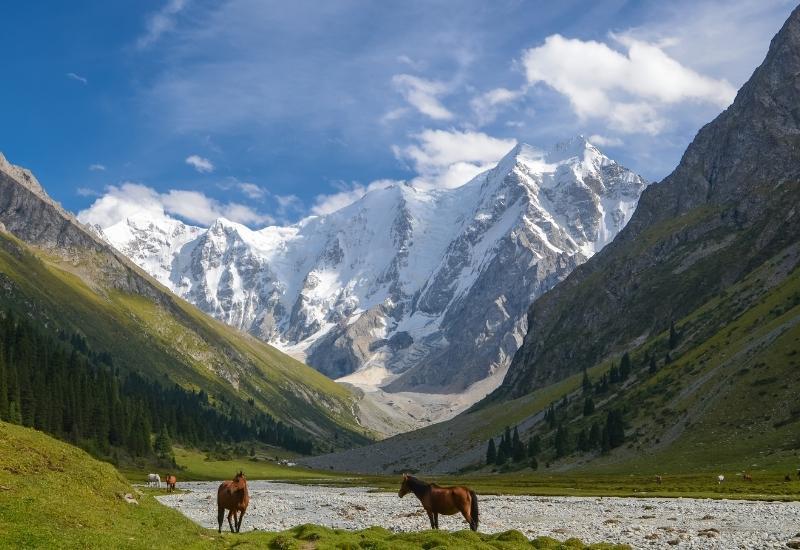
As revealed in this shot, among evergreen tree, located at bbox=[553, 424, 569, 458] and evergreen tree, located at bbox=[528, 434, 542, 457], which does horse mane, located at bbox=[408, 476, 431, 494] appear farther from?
evergreen tree, located at bbox=[528, 434, 542, 457]

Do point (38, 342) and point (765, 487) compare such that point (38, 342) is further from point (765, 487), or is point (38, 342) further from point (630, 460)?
point (765, 487)

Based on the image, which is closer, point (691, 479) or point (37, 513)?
point (37, 513)

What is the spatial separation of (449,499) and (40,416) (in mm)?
111907

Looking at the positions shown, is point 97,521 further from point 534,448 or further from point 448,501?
point 534,448

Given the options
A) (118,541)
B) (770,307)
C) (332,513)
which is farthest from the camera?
(770,307)

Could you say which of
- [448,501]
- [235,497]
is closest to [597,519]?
[448,501]

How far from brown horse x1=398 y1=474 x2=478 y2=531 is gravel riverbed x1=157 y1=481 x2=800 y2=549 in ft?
25.3

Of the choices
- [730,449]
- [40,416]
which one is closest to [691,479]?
[730,449]

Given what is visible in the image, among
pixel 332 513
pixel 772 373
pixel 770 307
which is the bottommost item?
pixel 332 513

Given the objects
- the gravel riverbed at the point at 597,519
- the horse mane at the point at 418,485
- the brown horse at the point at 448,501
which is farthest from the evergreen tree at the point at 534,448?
the brown horse at the point at 448,501

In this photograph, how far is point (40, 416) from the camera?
131375 millimetres

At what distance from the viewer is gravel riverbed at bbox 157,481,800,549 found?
140ft

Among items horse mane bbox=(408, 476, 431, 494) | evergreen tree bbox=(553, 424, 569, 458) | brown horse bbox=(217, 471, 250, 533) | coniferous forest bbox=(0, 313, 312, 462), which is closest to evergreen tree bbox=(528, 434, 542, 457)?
evergreen tree bbox=(553, 424, 569, 458)

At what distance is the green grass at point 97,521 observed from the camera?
29.7m
